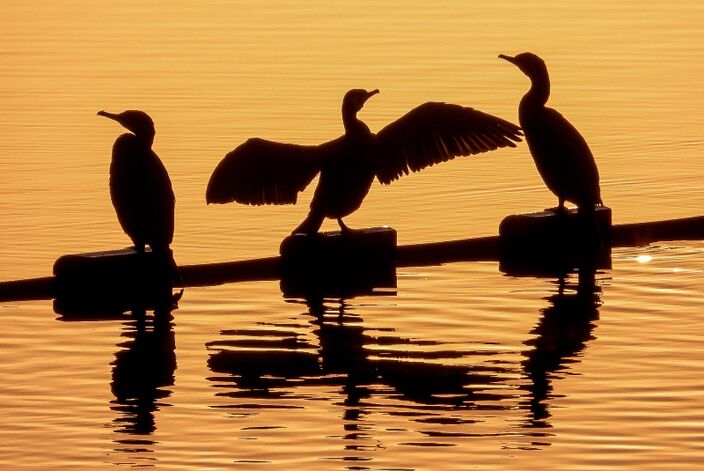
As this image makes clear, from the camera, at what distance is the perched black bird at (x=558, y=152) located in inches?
559

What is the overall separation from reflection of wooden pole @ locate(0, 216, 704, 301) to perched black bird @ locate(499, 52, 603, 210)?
0.44 meters

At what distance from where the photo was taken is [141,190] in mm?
12703

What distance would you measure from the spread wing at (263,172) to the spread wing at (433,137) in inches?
21.3

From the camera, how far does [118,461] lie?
9109mm

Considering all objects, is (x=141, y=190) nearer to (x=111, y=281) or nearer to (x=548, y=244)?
(x=111, y=281)

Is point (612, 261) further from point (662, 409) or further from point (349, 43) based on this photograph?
point (349, 43)

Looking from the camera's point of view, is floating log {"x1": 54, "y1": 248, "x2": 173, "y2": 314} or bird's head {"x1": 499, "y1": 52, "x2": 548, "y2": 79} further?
bird's head {"x1": 499, "y1": 52, "x2": 548, "y2": 79}

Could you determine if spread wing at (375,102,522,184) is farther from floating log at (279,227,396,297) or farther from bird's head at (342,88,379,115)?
floating log at (279,227,396,297)

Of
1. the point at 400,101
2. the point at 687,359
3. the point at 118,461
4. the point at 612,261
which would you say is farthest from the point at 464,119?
the point at 400,101

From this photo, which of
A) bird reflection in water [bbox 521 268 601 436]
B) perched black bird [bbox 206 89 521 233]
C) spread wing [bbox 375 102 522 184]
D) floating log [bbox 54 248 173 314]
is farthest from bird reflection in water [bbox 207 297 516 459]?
spread wing [bbox 375 102 522 184]

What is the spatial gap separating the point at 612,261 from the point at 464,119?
1340 millimetres

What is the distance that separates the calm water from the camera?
31.0 ft

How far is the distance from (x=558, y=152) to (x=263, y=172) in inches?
79.8

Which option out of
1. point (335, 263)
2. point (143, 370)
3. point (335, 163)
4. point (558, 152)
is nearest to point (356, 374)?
point (143, 370)
